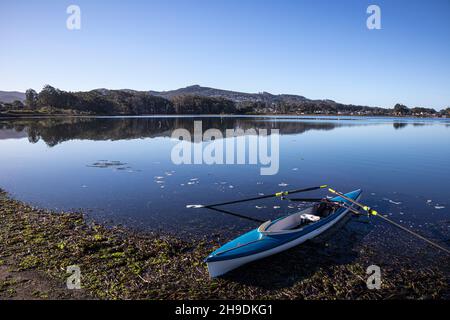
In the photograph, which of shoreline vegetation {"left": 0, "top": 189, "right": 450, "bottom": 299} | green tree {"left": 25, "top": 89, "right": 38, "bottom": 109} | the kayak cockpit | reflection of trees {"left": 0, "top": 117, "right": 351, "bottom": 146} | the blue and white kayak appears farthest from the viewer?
green tree {"left": 25, "top": 89, "right": 38, "bottom": 109}

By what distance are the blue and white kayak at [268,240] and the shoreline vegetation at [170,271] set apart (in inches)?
17.9

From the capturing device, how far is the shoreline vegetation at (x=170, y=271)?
387 inches

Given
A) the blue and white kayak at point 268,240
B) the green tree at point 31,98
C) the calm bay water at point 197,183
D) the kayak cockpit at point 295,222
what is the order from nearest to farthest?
the blue and white kayak at point 268,240 → the kayak cockpit at point 295,222 → the calm bay water at point 197,183 → the green tree at point 31,98

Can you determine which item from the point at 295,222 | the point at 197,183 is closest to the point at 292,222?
the point at 295,222

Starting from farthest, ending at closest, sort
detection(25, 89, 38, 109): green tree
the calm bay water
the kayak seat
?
detection(25, 89, 38, 109): green tree, the calm bay water, the kayak seat

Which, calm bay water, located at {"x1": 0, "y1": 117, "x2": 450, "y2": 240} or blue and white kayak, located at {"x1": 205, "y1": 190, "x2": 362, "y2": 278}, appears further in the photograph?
calm bay water, located at {"x1": 0, "y1": 117, "x2": 450, "y2": 240}

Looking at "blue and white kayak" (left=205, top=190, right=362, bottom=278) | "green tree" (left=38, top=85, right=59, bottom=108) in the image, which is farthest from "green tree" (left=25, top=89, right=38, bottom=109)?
"blue and white kayak" (left=205, top=190, right=362, bottom=278)

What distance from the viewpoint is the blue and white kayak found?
35.1 ft

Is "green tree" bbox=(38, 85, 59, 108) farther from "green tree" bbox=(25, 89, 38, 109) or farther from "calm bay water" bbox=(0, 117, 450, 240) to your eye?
"calm bay water" bbox=(0, 117, 450, 240)

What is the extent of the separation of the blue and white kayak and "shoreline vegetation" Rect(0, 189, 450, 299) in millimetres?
454

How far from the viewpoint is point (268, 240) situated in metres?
11.9

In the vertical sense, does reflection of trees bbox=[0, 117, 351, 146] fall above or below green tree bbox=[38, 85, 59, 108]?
below

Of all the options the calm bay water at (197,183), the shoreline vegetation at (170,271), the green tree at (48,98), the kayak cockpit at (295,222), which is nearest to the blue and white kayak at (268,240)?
the kayak cockpit at (295,222)

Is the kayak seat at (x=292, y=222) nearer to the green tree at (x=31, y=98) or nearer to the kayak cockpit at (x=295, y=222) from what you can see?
the kayak cockpit at (x=295, y=222)
